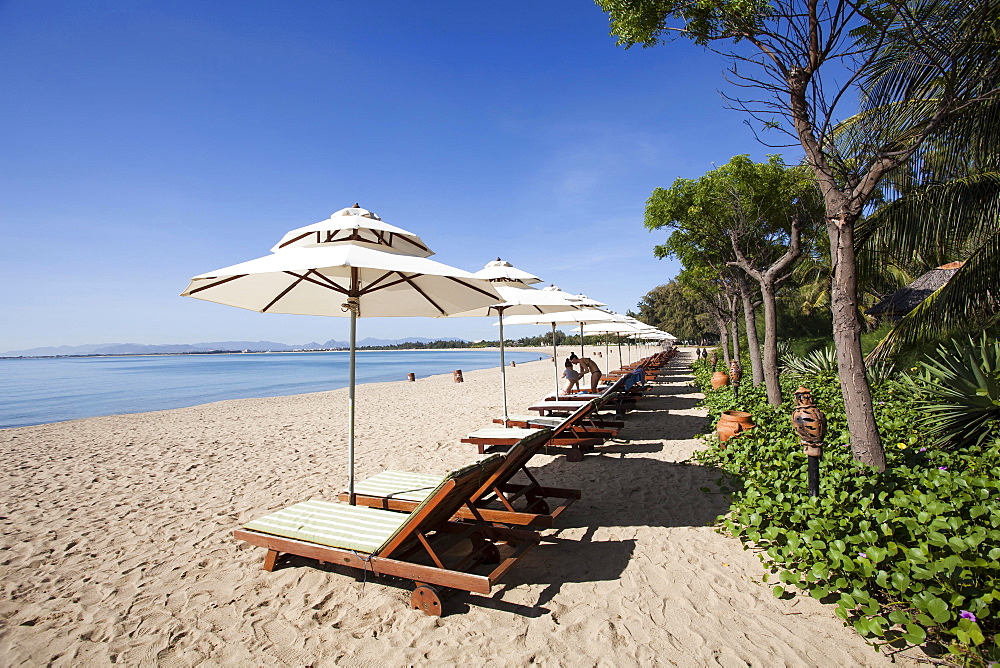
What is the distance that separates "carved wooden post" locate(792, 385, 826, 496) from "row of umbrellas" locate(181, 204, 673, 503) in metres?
2.64

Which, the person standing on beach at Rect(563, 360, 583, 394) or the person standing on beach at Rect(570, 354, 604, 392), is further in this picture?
the person standing on beach at Rect(570, 354, 604, 392)

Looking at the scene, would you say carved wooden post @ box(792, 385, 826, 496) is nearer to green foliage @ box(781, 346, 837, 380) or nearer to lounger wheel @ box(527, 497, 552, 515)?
lounger wheel @ box(527, 497, 552, 515)

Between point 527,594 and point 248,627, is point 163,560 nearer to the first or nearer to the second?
point 248,627

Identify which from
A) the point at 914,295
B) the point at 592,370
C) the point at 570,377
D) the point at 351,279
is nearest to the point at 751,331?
the point at 592,370

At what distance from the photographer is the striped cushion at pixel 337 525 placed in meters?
3.42

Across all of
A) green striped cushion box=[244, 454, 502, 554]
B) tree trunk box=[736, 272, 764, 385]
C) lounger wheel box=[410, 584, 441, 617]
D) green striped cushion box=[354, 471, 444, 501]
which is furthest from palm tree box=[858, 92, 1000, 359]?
lounger wheel box=[410, 584, 441, 617]

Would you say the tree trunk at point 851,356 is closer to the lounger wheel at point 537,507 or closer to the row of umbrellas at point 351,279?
the lounger wheel at point 537,507

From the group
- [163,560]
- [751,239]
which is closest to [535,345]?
[751,239]

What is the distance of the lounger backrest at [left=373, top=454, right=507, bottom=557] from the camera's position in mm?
3121

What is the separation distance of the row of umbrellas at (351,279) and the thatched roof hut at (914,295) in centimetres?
1132

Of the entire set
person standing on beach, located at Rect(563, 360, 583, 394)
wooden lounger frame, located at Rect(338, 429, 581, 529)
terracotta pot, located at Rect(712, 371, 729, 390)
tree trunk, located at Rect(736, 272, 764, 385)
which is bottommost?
wooden lounger frame, located at Rect(338, 429, 581, 529)

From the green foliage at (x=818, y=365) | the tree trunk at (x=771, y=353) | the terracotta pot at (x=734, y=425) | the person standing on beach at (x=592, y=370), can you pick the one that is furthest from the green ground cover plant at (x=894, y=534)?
the person standing on beach at (x=592, y=370)

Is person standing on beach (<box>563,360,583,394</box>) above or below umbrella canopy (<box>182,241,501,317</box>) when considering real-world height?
below

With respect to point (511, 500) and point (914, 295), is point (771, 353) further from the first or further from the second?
point (914, 295)
